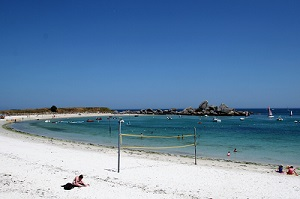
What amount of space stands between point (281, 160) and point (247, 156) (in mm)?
2063

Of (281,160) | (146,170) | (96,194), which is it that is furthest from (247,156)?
(96,194)

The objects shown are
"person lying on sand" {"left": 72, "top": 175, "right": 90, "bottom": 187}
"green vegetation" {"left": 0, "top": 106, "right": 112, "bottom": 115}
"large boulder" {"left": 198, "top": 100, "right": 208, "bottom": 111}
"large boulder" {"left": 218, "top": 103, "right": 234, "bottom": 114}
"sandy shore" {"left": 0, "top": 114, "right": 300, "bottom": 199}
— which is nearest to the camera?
"sandy shore" {"left": 0, "top": 114, "right": 300, "bottom": 199}

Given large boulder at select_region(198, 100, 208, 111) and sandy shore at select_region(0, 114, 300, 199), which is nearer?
sandy shore at select_region(0, 114, 300, 199)

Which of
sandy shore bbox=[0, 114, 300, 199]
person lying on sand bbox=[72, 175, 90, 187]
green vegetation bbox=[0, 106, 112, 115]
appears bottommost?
sandy shore bbox=[0, 114, 300, 199]

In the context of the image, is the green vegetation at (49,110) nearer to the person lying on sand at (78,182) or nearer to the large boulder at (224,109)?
the large boulder at (224,109)

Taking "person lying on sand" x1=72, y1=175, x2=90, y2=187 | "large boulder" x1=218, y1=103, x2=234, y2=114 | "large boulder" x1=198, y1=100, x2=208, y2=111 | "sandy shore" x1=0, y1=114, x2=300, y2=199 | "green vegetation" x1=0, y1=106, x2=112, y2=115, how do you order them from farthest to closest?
1. "large boulder" x1=198, y1=100, x2=208, y2=111
2. "green vegetation" x1=0, y1=106, x2=112, y2=115
3. "large boulder" x1=218, y1=103, x2=234, y2=114
4. "person lying on sand" x1=72, y1=175, x2=90, y2=187
5. "sandy shore" x1=0, y1=114, x2=300, y2=199

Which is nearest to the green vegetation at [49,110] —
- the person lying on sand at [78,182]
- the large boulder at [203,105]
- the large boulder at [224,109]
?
the large boulder at [203,105]

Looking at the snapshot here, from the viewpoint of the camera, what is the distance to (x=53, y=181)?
9.02 m

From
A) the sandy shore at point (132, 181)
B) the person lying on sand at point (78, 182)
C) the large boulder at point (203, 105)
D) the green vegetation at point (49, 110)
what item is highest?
the large boulder at point (203, 105)

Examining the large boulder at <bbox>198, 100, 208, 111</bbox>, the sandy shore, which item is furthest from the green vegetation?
the sandy shore

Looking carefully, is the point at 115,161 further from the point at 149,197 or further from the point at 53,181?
the point at 149,197

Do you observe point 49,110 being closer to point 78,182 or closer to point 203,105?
point 203,105

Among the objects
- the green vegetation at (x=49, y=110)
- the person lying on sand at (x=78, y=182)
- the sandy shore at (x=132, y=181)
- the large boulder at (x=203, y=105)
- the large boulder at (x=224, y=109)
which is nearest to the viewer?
the sandy shore at (x=132, y=181)

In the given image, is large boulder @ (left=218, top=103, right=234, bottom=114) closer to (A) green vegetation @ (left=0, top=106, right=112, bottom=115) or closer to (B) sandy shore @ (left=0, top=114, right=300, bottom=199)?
(A) green vegetation @ (left=0, top=106, right=112, bottom=115)
